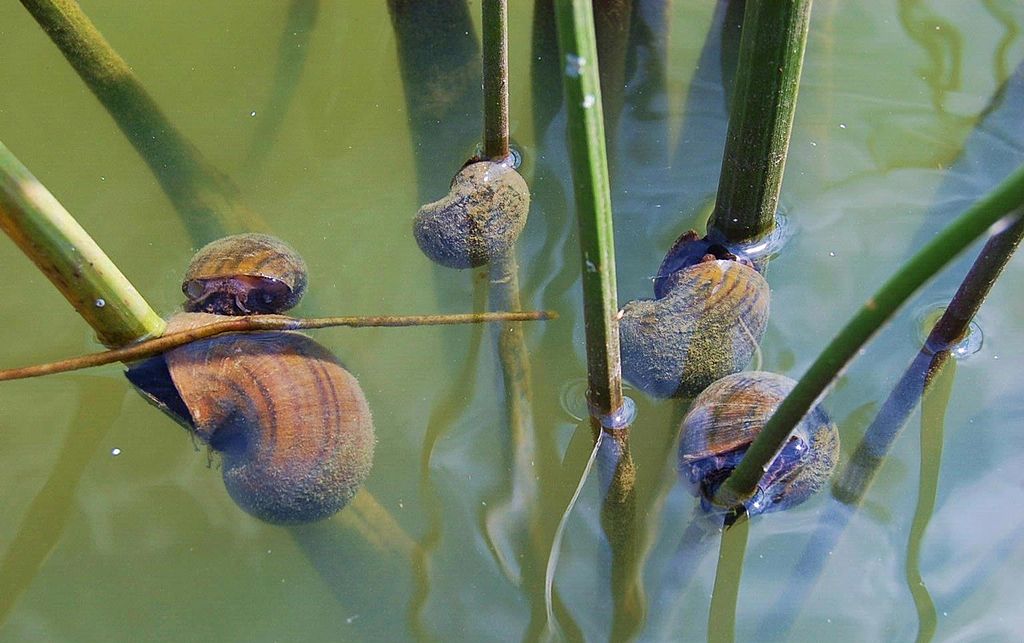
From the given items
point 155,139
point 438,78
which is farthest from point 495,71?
point 155,139

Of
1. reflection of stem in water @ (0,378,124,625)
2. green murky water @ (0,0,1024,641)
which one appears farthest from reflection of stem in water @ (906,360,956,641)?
reflection of stem in water @ (0,378,124,625)

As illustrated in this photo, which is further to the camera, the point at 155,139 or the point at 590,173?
the point at 155,139

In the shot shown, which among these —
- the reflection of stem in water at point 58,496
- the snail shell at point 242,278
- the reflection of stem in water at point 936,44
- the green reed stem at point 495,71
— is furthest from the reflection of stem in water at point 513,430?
the reflection of stem in water at point 936,44

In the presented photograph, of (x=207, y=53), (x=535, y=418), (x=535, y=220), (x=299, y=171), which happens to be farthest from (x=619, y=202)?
(x=207, y=53)

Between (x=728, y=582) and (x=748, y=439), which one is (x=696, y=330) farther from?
(x=728, y=582)

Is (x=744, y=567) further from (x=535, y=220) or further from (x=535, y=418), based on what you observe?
(x=535, y=220)
